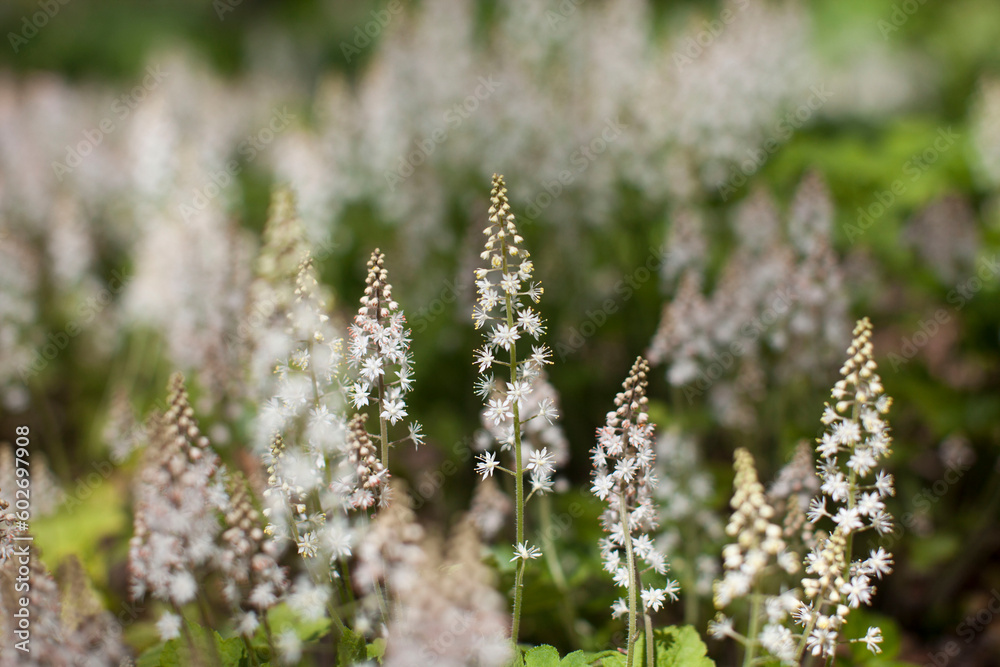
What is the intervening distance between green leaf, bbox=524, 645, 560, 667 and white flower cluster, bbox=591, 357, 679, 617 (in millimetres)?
241

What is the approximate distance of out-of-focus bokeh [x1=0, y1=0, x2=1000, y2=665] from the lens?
414 centimetres

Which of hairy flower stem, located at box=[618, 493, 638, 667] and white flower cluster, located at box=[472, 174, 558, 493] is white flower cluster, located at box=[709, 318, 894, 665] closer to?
hairy flower stem, located at box=[618, 493, 638, 667]

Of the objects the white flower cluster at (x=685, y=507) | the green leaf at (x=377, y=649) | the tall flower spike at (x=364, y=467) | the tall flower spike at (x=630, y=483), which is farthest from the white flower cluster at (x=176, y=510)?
the white flower cluster at (x=685, y=507)

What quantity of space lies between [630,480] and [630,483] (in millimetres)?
28

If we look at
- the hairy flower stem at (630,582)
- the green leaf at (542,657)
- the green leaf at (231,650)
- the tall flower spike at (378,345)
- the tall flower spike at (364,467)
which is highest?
the tall flower spike at (378,345)

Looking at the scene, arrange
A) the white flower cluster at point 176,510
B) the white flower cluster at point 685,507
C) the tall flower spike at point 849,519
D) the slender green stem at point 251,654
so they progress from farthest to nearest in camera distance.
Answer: the white flower cluster at point 685,507 → the slender green stem at point 251,654 → the tall flower spike at point 849,519 → the white flower cluster at point 176,510

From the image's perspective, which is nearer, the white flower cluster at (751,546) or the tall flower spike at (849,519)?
the white flower cluster at (751,546)

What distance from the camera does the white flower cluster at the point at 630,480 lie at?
2164 mm

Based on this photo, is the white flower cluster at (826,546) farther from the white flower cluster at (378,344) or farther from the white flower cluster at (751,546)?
the white flower cluster at (378,344)

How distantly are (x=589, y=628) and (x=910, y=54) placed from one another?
1489 centimetres

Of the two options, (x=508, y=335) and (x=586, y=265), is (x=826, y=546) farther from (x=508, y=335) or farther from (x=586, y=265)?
(x=586, y=265)

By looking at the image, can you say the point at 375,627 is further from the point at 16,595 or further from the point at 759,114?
the point at 759,114

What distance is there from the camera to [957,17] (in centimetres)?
1430

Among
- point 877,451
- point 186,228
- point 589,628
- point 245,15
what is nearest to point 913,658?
point 589,628
